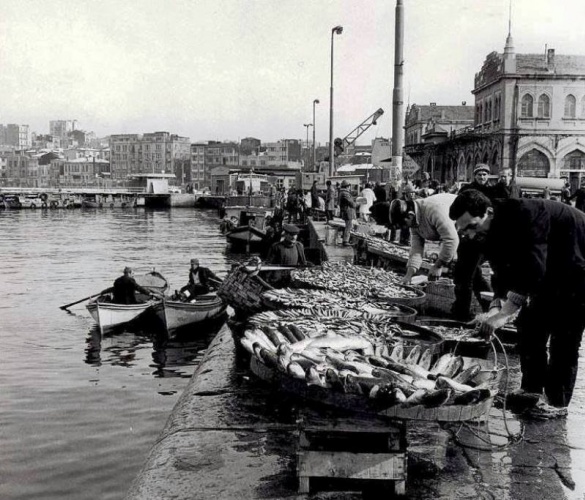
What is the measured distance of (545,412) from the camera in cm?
560

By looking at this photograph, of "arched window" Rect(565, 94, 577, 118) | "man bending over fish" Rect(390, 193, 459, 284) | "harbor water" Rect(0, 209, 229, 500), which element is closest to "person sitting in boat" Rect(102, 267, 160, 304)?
"harbor water" Rect(0, 209, 229, 500)

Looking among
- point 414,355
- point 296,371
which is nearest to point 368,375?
point 296,371

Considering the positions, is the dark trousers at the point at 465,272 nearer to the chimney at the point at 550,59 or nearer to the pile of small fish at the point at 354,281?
the pile of small fish at the point at 354,281

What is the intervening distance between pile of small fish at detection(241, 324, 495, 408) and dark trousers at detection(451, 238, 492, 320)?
2.59m

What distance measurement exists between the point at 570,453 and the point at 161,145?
17221 centimetres

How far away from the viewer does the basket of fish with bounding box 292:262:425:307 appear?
26.8 feet

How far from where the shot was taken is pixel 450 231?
25.7 ft

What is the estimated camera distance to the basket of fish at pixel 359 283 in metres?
8.17

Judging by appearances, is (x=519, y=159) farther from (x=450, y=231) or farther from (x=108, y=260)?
(x=450, y=231)

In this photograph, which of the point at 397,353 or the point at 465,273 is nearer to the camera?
the point at 397,353

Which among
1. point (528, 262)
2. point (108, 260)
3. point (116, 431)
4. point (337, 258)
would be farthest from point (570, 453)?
point (108, 260)

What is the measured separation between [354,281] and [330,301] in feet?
4.86

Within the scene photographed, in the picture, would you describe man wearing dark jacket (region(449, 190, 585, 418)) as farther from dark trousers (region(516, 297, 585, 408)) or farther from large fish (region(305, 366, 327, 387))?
large fish (region(305, 366, 327, 387))

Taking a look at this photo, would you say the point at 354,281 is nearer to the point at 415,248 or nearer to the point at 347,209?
the point at 415,248
